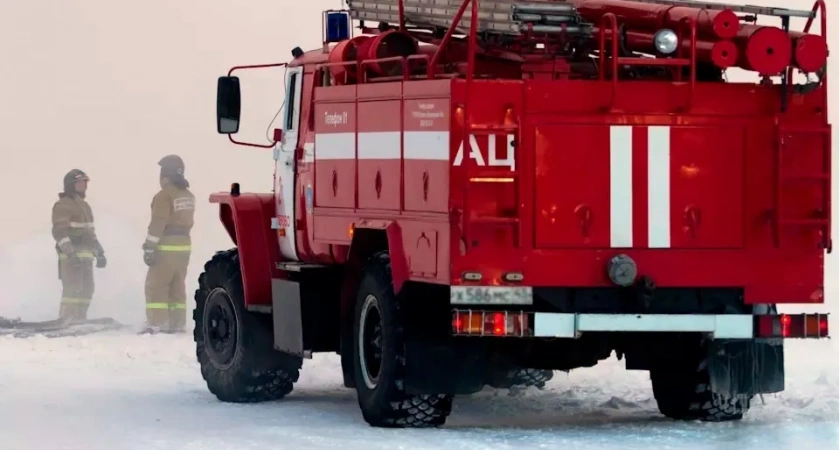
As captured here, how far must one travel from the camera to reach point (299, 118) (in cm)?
1288

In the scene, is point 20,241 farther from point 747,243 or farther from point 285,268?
point 747,243

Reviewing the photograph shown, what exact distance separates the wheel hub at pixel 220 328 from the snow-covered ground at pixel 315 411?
0.32 metres

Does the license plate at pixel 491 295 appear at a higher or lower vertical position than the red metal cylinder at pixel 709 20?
lower

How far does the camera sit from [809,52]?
33.9ft

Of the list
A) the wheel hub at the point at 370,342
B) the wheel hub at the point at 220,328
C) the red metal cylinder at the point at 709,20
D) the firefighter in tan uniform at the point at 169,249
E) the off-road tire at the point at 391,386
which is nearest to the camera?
the red metal cylinder at the point at 709,20

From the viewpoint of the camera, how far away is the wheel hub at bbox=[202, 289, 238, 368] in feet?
43.9

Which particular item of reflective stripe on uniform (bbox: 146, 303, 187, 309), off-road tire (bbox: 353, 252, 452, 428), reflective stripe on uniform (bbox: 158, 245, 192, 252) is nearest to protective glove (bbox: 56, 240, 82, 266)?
reflective stripe on uniform (bbox: 158, 245, 192, 252)

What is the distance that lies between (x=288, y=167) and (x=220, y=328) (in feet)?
4.55

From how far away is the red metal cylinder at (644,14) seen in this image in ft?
35.1

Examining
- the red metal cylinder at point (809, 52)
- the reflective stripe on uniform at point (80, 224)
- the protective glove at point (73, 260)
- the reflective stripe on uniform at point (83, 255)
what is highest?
the red metal cylinder at point (809, 52)

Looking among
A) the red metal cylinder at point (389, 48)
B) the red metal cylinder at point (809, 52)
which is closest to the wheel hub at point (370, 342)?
the red metal cylinder at point (389, 48)

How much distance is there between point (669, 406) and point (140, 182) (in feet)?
67.7

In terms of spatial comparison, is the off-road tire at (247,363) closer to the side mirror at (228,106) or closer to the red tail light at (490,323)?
the side mirror at (228,106)

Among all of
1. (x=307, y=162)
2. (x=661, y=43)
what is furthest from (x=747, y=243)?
(x=307, y=162)
